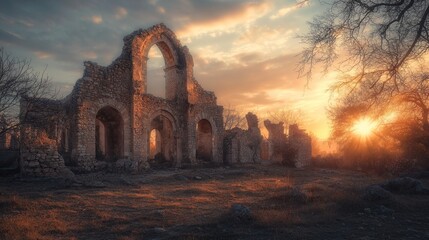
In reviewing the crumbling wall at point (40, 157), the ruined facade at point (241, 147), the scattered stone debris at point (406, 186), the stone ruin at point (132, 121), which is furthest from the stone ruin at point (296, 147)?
the crumbling wall at point (40, 157)

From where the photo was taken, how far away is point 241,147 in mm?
24328

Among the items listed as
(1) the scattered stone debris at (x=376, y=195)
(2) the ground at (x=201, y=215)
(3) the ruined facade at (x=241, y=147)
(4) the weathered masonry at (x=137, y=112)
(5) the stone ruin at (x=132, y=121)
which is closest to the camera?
(2) the ground at (x=201, y=215)

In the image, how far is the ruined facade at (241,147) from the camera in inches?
935

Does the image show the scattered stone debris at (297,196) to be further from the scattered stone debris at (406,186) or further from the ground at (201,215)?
the scattered stone debris at (406,186)

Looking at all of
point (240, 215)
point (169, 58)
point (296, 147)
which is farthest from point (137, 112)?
point (296, 147)

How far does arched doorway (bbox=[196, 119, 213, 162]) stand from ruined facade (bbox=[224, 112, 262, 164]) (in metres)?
1.30

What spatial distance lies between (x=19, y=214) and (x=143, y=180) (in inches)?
274

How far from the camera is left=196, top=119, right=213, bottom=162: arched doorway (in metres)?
23.3

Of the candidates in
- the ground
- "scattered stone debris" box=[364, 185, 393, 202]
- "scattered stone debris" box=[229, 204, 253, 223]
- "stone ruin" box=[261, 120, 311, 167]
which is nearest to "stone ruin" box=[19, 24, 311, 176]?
"stone ruin" box=[261, 120, 311, 167]

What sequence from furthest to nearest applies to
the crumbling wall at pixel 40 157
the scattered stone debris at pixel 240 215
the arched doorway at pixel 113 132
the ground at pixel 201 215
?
the arched doorway at pixel 113 132
the crumbling wall at pixel 40 157
the scattered stone debris at pixel 240 215
the ground at pixel 201 215

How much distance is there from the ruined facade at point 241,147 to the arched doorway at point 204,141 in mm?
1302

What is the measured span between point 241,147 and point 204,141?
2720 mm

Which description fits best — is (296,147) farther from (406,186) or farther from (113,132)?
(406,186)

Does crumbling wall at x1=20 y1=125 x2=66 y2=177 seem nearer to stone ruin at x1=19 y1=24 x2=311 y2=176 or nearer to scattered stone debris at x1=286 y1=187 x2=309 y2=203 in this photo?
stone ruin at x1=19 y1=24 x2=311 y2=176
